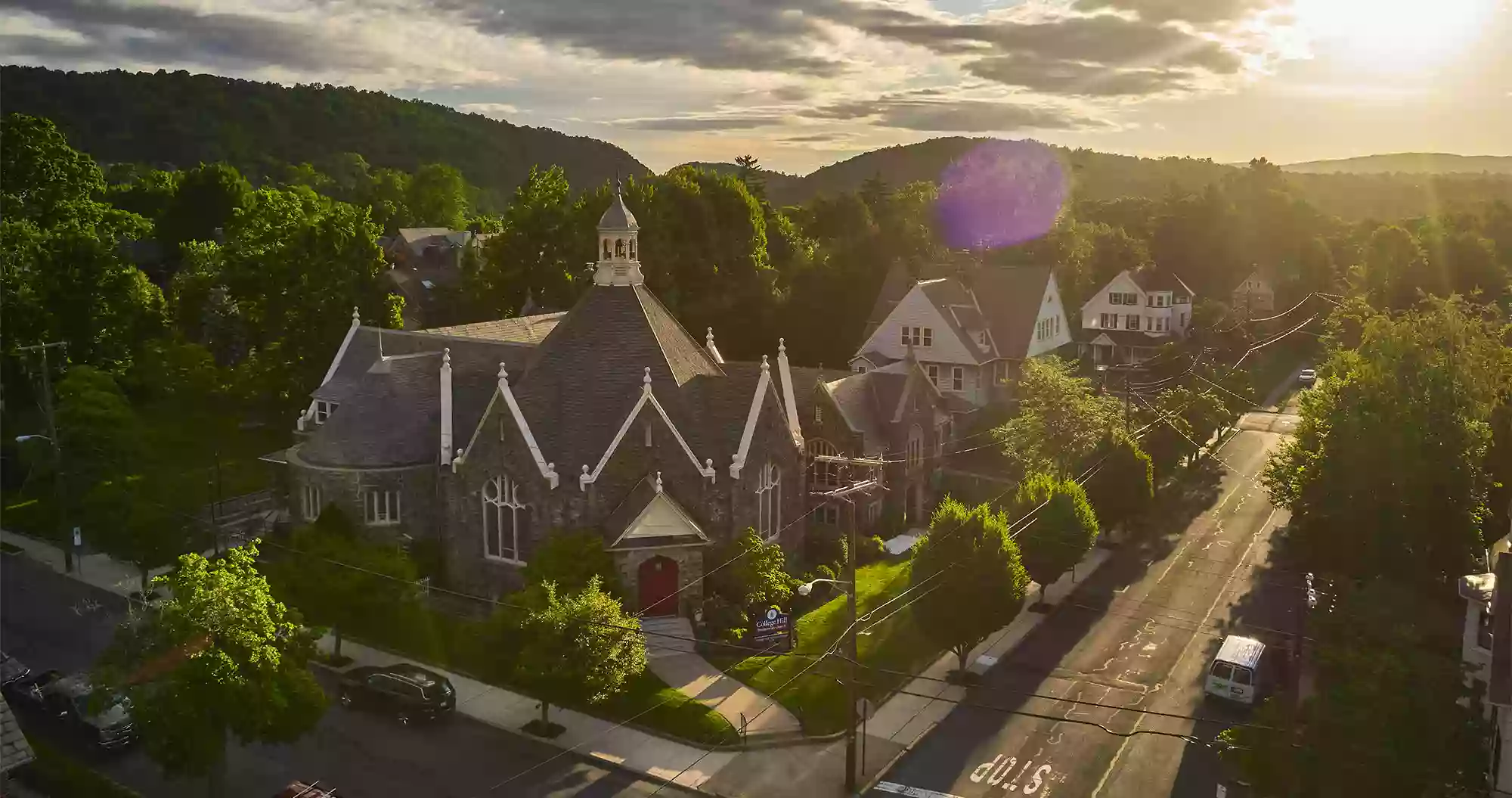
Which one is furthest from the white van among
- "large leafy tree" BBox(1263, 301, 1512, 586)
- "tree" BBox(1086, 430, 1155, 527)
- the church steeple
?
the church steeple

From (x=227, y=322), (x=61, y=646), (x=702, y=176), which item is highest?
(x=702, y=176)

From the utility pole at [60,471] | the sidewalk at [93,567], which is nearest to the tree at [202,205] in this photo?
the sidewalk at [93,567]

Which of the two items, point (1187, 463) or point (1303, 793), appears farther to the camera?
point (1187, 463)

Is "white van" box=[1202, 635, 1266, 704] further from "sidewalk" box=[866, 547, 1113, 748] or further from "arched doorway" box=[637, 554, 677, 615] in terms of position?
"arched doorway" box=[637, 554, 677, 615]

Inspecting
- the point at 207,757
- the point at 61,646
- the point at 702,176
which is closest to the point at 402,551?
the point at 61,646

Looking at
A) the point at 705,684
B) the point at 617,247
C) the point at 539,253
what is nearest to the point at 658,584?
the point at 705,684

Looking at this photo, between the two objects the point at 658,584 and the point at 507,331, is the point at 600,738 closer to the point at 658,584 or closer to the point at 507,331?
the point at 658,584

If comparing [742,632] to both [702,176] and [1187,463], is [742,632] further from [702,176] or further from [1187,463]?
[702,176]
